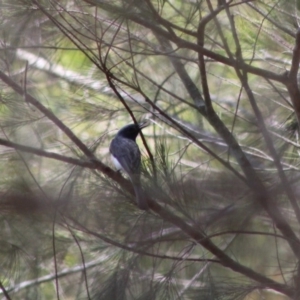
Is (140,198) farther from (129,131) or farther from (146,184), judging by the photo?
(129,131)

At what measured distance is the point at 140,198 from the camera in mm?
2428

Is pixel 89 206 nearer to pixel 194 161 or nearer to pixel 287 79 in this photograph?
pixel 287 79

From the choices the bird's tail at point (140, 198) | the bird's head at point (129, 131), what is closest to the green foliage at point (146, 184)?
the bird's tail at point (140, 198)

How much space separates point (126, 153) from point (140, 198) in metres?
0.75

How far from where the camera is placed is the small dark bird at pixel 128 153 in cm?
267

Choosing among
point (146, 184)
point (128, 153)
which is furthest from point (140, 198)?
point (128, 153)

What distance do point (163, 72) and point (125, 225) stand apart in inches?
47.0

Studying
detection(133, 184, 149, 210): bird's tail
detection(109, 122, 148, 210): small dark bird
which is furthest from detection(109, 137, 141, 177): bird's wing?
detection(133, 184, 149, 210): bird's tail

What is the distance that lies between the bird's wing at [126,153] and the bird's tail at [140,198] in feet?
0.91

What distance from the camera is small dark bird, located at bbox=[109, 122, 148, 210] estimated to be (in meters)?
2.67

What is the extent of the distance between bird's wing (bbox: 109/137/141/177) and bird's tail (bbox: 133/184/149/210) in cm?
28

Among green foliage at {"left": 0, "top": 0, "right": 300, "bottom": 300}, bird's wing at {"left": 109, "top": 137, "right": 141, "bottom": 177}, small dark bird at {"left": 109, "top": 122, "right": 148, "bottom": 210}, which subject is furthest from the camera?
bird's wing at {"left": 109, "top": 137, "right": 141, "bottom": 177}

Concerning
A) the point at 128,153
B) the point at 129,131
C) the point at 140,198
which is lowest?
the point at 140,198

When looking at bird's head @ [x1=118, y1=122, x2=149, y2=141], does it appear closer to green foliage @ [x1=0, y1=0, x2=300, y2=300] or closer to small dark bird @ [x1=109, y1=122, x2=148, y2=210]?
small dark bird @ [x1=109, y1=122, x2=148, y2=210]
